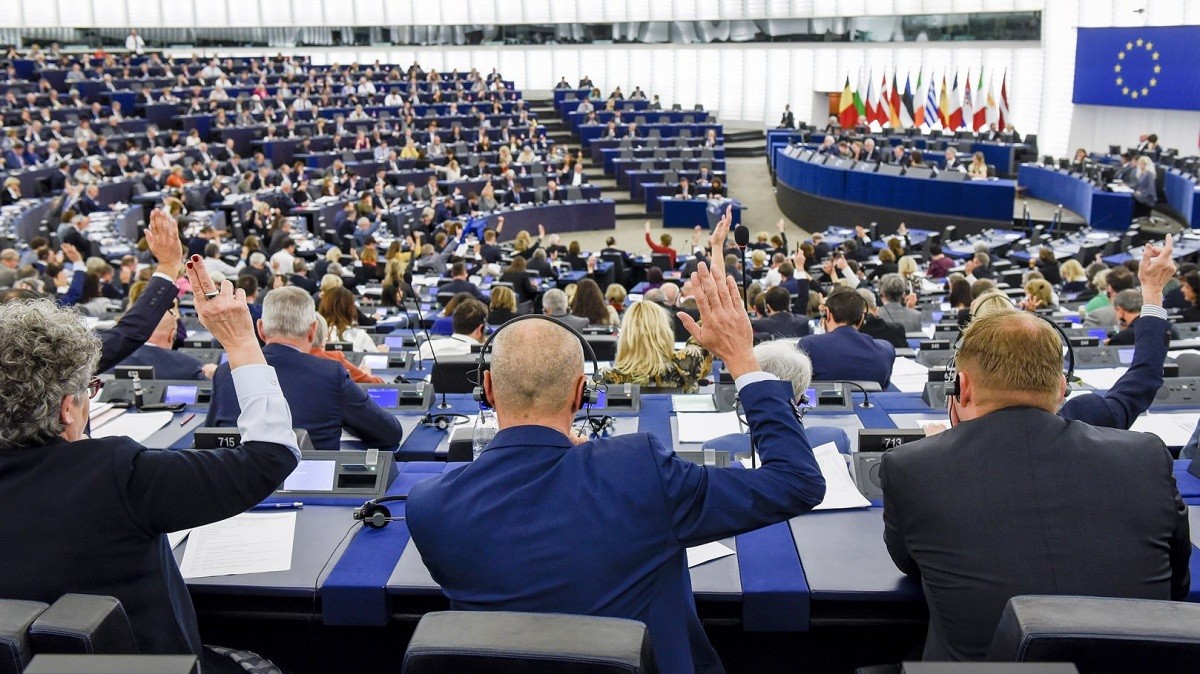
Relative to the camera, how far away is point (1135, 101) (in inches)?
727

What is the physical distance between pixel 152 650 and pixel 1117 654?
5.72 ft

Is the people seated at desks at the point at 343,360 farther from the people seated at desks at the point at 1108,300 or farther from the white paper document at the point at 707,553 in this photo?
the people seated at desks at the point at 1108,300

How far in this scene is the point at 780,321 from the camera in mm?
6391

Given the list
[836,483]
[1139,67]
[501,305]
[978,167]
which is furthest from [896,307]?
[1139,67]

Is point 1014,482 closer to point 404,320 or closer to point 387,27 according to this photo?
point 404,320

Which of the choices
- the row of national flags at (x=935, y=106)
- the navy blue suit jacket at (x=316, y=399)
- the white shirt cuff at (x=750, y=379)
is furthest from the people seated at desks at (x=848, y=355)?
the row of national flags at (x=935, y=106)

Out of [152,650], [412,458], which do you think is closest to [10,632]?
[152,650]

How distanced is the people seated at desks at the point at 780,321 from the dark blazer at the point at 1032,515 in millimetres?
4207

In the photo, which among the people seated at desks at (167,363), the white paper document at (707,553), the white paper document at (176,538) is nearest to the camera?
the white paper document at (707,553)

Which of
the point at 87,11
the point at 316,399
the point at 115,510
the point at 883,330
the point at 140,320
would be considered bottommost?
the point at 883,330

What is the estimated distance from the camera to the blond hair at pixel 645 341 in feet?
14.7

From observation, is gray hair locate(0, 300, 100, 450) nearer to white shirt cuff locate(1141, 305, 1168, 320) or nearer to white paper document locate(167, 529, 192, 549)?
white paper document locate(167, 529, 192, 549)

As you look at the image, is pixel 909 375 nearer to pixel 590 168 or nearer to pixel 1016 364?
pixel 1016 364

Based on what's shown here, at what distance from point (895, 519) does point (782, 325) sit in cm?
432
